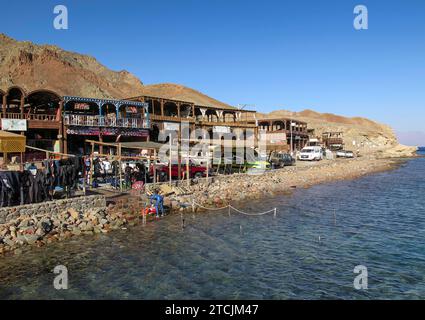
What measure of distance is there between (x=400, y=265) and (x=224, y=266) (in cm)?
643

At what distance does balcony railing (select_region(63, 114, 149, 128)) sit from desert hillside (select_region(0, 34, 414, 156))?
40432mm

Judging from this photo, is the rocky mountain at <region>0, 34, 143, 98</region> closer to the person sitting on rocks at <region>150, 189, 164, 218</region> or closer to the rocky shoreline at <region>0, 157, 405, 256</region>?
the rocky shoreline at <region>0, 157, 405, 256</region>

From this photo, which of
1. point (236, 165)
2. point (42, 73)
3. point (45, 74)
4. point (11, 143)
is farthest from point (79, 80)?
point (11, 143)

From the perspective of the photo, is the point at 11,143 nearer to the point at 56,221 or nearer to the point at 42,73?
the point at 56,221

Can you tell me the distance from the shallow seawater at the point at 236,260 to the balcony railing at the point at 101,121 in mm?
17700

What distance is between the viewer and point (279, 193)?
94.8ft

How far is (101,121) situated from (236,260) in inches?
973

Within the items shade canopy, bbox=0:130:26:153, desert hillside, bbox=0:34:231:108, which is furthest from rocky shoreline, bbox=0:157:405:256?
desert hillside, bbox=0:34:231:108

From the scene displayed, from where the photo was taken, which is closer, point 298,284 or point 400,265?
point 298,284

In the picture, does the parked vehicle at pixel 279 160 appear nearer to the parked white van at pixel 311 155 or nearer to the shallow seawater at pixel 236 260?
the parked white van at pixel 311 155

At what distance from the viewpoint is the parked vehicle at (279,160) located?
39.7 metres

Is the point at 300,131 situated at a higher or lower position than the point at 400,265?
higher
